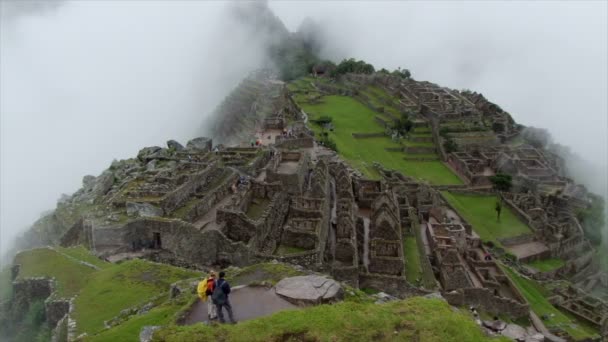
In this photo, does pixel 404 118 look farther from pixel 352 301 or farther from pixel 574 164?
pixel 352 301

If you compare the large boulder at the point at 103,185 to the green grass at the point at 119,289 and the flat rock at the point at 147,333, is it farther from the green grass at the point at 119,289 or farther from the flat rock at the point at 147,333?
the flat rock at the point at 147,333

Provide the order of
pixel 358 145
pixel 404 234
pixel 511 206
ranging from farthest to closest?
1. pixel 358 145
2. pixel 511 206
3. pixel 404 234

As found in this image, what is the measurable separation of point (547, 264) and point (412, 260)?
75.9 feet

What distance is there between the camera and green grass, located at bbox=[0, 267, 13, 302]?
25006 millimetres

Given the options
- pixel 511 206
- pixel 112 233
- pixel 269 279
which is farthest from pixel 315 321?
pixel 511 206

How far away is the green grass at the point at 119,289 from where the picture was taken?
1966 centimetres

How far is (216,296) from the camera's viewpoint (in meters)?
14.6

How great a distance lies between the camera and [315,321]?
Result: 560 inches

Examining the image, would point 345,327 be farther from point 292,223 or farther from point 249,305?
point 292,223

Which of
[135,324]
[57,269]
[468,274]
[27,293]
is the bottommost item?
[468,274]

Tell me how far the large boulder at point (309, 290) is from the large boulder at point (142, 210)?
1441cm

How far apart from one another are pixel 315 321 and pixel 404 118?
233ft

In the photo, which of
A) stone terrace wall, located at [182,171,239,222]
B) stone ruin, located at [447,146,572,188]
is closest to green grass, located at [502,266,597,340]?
stone terrace wall, located at [182,171,239,222]

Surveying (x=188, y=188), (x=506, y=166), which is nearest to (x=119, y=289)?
(x=188, y=188)
